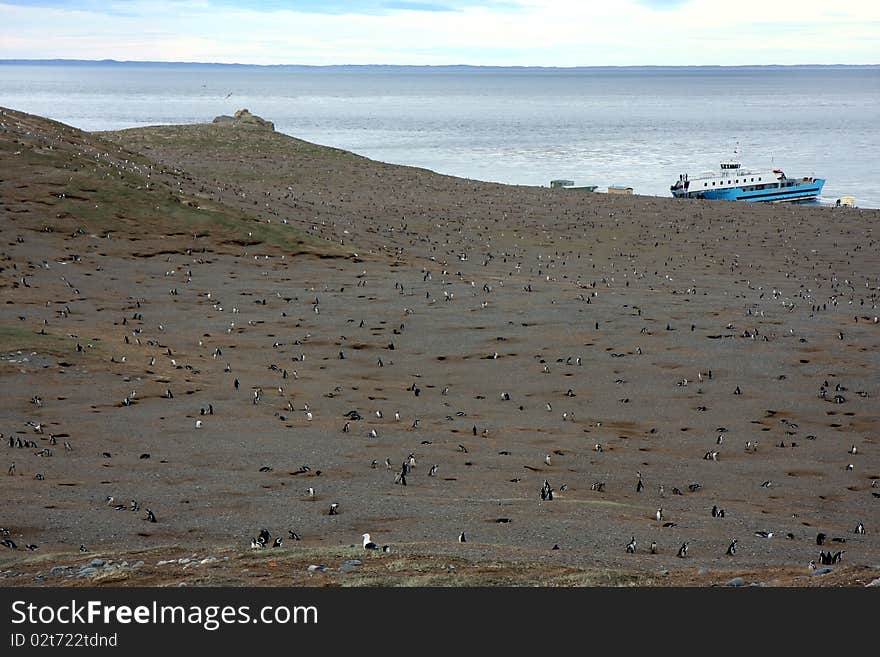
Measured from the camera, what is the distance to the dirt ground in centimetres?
1008

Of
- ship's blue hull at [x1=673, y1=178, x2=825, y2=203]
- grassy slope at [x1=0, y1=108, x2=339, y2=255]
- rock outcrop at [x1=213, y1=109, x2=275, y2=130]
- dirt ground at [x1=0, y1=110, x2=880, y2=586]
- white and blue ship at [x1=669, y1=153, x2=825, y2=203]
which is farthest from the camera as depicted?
rock outcrop at [x1=213, y1=109, x2=275, y2=130]

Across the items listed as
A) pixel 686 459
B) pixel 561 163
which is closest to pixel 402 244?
pixel 686 459

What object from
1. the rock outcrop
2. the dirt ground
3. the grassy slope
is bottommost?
the dirt ground

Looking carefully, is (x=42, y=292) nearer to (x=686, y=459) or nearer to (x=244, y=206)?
(x=244, y=206)

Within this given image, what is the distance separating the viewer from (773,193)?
2458 inches

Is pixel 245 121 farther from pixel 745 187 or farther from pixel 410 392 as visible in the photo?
pixel 410 392

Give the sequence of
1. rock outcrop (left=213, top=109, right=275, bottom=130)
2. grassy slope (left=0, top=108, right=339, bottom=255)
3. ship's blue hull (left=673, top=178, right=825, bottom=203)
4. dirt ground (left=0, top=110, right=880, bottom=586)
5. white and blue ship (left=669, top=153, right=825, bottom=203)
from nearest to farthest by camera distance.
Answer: dirt ground (left=0, top=110, right=880, bottom=586), grassy slope (left=0, top=108, right=339, bottom=255), white and blue ship (left=669, top=153, right=825, bottom=203), ship's blue hull (left=673, top=178, right=825, bottom=203), rock outcrop (left=213, top=109, right=275, bottom=130)

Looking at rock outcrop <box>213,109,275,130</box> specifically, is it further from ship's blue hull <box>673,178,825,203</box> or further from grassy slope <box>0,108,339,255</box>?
grassy slope <box>0,108,339,255</box>

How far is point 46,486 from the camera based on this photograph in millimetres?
11703

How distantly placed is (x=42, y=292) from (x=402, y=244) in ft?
45.4

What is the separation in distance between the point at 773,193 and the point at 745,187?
183 cm

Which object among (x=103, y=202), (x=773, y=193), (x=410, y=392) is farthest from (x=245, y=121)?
(x=410, y=392)

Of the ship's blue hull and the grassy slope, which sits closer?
the grassy slope

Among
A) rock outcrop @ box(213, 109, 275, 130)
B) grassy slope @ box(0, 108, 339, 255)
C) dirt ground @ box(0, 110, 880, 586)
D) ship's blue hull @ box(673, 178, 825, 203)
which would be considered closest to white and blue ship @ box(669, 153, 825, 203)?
ship's blue hull @ box(673, 178, 825, 203)
